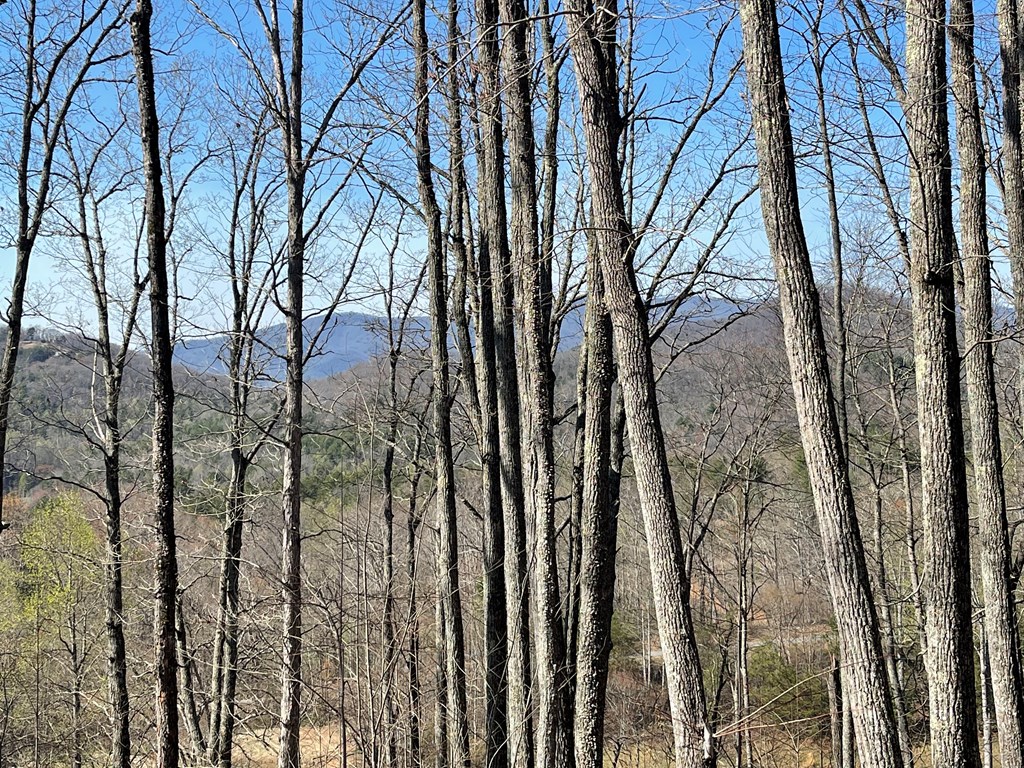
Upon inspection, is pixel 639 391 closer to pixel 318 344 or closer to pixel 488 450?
pixel 488 450

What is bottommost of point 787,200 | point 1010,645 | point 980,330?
point 1010,645

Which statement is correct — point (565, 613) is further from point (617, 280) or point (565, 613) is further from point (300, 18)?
point (300, 18)

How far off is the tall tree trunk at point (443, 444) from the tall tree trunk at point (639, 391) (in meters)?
2.93

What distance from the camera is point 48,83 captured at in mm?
10445

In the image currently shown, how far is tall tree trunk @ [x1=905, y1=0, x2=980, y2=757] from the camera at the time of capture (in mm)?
5730

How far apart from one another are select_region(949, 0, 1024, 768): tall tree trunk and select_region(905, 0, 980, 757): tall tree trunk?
1.08 metres

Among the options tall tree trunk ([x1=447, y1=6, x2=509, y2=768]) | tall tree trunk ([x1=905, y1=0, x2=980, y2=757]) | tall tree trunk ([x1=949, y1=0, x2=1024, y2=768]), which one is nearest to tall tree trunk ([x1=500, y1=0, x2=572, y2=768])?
tall tree trunk ([x1=447, y1=6, x2=509, y2=768])

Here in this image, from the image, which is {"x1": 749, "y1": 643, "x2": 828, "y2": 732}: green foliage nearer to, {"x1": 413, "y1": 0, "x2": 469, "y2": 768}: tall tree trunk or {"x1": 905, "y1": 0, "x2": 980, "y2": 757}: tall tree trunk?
{"x1": 413, "y1": 0, "x2": 469, "y2": 768}: tall tree trunk

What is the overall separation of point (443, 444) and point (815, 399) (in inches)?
196

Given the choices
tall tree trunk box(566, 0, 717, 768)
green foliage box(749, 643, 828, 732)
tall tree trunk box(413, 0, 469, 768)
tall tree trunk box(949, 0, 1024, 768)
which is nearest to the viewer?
tall tree trunk box(566, 0, 717, 768)

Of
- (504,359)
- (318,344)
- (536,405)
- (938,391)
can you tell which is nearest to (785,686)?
(318,344)

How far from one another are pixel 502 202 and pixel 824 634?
1602 centimetres

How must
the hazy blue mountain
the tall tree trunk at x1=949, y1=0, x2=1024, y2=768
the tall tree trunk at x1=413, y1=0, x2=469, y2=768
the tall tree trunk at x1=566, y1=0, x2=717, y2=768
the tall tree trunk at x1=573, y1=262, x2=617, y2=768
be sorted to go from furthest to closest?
the hazy blue mountain, the tall tree trunk at x1=413, y1=0, x2=469, y2=768, the tall tree trunk at x1=949, y1=0, x2=1024, y2=768, the tall tree trunk at x1=573, y1=262, x2=617, y2=768, the tall tree trunk at x1=566, y1=0, x2=717, y2=768

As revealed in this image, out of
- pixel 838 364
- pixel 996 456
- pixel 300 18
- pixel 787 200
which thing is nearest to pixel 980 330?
pixel 996 456
